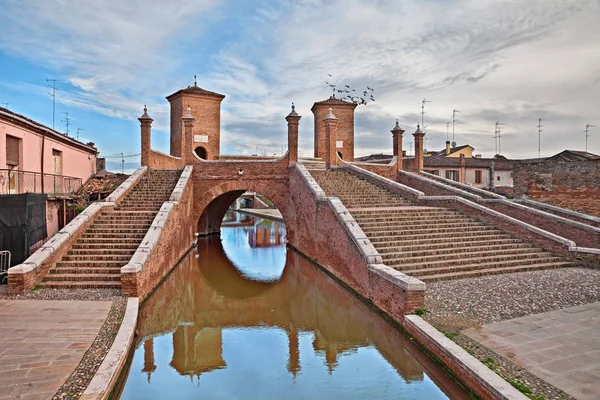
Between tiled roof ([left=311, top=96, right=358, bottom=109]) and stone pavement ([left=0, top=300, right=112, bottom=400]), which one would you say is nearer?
stone pavement ([left=0, top=300, right=112, bottom=400])

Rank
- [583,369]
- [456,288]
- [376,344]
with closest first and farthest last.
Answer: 1. [583,369]
2. [376,344]
3. [456,288]

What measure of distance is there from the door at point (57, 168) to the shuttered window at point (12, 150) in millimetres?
1845

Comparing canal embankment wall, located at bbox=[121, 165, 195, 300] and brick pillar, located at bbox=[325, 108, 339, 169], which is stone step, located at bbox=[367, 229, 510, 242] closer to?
canal embankment wall, located at bbox=[121, 165, 195, 300]

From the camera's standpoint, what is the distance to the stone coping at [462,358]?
4.04 metres

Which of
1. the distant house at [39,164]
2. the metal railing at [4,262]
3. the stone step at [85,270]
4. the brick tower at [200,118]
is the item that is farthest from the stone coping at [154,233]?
the brick tower at [200,118]

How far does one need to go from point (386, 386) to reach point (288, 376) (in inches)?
51.8

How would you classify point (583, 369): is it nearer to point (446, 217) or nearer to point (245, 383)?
point (245, 383)

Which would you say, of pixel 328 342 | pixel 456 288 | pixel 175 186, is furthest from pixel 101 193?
pixel 456 288

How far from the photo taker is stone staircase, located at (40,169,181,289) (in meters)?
8.29

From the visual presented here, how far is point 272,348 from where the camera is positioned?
645cm

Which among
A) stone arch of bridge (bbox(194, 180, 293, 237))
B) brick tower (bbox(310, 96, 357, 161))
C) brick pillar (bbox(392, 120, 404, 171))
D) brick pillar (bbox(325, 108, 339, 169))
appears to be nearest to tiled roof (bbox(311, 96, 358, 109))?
brick tower (bbox(310, 96, 357, 161))

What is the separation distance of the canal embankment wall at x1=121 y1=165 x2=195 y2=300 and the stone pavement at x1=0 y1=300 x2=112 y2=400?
734 millimetres

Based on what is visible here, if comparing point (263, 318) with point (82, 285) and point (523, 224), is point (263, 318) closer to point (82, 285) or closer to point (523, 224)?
point (82, 285)

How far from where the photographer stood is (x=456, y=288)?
25.4ft
